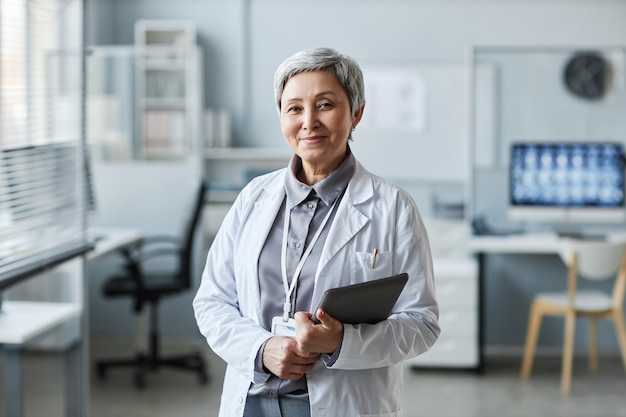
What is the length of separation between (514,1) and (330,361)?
5003 mm

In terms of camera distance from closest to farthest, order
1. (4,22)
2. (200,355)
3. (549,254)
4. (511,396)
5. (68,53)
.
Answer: (4,22)
(68,53)
(511,396)
(200,355)
(549,254)

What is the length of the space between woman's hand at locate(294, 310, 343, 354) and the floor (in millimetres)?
3063

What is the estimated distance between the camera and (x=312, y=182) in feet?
6.76

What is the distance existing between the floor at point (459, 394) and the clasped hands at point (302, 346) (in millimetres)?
3000

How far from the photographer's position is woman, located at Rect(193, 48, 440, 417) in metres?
1.92

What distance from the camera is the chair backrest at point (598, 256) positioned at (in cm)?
524

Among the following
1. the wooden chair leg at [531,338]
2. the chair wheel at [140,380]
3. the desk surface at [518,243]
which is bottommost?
the chair wheel at [140,380]

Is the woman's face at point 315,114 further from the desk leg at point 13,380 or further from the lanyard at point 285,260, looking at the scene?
the desk leg at point 13,380

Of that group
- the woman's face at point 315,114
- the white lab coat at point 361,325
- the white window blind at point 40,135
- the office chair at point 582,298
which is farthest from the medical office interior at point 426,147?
the woman's face at point 315,114

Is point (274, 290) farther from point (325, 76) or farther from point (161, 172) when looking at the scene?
point (161, 172)

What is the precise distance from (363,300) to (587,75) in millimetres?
4474

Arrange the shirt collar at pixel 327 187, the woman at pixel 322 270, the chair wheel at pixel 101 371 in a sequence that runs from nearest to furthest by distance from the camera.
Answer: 1. the woman at pixel 322 270
2. the shirt collar at pixel 327 187
3. the chair wheel at pixel 101 371

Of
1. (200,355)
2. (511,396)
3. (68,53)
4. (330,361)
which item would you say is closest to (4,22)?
(68,53)

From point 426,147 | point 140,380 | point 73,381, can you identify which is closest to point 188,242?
point 140,380
